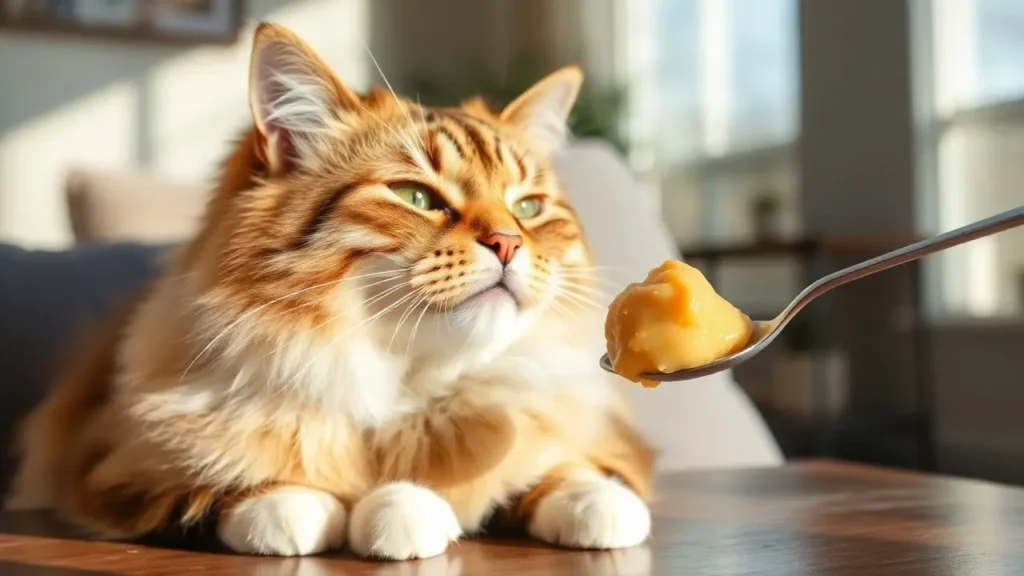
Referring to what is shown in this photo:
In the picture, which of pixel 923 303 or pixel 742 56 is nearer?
pixel 923 303

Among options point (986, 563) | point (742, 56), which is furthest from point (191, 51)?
point (986, 563)

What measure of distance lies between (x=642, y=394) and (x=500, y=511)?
0.59 meters

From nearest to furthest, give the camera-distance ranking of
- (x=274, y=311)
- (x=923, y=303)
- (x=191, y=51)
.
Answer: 1. (x=274, y=311)
2. (x=923, y=303)
3. (x=191, y=51)

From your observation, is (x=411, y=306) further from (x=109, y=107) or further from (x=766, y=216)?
(x=109, y=107)

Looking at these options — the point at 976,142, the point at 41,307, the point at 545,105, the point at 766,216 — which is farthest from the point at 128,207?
the point at 976,142

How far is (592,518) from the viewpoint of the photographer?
87 centimetres

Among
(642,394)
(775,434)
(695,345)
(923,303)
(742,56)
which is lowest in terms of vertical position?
(775,434)

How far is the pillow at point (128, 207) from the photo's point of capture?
205 centimetres

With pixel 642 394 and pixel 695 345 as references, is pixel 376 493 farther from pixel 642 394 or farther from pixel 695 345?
pixel 642 394

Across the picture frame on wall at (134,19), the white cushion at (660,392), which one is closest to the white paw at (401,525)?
the white cushion at (660,392)

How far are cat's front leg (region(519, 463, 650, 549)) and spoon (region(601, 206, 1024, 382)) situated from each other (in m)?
0.13

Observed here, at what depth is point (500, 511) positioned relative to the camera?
98 centimetres

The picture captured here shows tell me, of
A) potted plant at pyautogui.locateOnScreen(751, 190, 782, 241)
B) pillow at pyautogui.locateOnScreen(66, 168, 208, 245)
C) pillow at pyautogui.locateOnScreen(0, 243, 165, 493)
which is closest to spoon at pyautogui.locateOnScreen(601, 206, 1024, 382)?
pillow at pyautogui.locateOnScreen(0, 243, 165, 493)

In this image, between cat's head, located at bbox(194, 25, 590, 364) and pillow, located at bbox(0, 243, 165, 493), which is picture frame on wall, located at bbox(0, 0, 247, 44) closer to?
pillow, located at bbox(0, 243, 165, 493)
